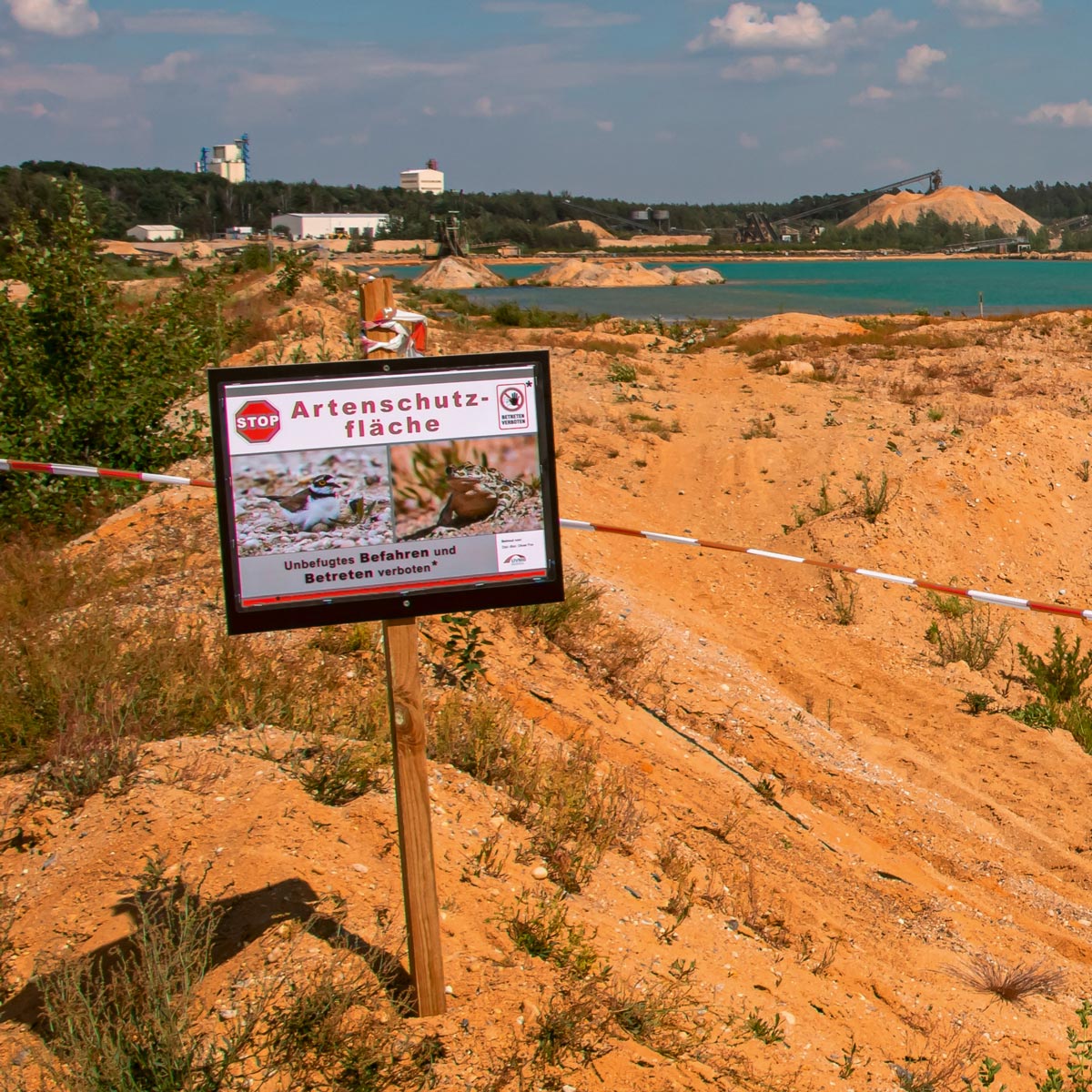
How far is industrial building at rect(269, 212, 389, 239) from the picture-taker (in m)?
111

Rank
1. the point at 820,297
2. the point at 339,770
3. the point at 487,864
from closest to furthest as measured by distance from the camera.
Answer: the point at 487,864
the point at 339,770
the point at 820,297

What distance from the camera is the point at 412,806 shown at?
346cm

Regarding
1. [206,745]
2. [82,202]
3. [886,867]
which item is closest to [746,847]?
[886,867]

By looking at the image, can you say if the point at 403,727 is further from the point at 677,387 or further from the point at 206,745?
the point at 677,387

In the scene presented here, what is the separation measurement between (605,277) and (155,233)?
45.2m

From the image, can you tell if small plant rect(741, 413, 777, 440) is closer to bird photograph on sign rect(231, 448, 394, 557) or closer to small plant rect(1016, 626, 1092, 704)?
small plant rect(1016, 626, 1092, 704)

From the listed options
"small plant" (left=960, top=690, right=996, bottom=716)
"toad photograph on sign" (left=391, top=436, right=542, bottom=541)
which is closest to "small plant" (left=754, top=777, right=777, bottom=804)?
"small plant" (left=960, top=690, right=996, bottom=716)

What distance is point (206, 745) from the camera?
488 cm

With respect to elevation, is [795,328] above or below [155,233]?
below

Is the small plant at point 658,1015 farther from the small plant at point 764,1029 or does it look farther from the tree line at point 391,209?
the tree line at point 391,209

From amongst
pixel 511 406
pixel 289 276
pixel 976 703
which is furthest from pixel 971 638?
pixel 289 276

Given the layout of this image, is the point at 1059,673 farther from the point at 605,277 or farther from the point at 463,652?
the point at 605,277

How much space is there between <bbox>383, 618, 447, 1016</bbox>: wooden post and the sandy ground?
0.88ft

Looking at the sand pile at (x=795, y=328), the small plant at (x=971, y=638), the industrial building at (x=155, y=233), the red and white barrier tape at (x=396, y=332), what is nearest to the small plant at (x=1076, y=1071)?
the red and white barrier tape at (x=396, y=332)
